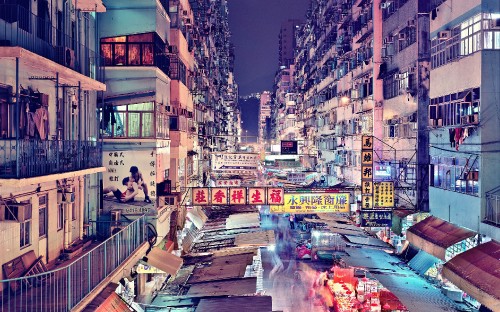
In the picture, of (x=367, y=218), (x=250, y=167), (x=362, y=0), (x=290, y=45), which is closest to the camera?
(x=367, y=218)

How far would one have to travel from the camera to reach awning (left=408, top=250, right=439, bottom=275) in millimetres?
24797

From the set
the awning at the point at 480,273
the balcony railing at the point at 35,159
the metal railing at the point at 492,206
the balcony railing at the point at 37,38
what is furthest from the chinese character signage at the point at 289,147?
the balcony railing at the point at 35,159

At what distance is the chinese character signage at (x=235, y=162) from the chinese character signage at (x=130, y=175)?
37.7 ft

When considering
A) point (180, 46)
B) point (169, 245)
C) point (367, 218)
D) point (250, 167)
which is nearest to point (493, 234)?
point (367, 218)

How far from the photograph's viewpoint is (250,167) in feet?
107

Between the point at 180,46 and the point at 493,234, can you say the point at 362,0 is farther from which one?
the point at 493,234

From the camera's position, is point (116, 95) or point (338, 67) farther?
point (338, 67)

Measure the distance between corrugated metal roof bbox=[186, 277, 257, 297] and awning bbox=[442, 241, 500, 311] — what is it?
7.16m

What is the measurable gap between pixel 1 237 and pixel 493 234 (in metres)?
16.2

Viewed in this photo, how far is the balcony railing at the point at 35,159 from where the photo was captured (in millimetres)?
11090

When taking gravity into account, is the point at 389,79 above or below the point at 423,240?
above

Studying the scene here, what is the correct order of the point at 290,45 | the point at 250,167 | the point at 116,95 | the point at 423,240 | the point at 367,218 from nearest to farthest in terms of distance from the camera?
1. the point at 116,95
2. the point at 423,240
3. the point at 367,218
4. the point at 250,167
5. the point at 290,45

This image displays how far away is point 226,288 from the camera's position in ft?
56.1

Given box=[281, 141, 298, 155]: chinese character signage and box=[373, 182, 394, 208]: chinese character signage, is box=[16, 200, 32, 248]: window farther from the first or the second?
box=[281, 141, 298, 155]: chinese character signage
